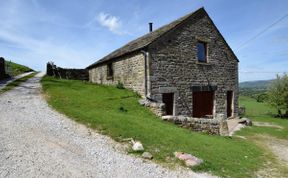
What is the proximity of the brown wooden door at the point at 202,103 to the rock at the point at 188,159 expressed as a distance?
36.5ft

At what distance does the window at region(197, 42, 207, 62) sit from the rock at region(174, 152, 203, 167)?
1224cm

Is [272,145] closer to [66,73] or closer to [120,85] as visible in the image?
[120,85]

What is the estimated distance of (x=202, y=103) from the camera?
18250mm

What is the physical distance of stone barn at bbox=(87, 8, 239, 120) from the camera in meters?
15.4

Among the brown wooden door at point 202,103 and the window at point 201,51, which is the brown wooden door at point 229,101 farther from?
the window at point 201,51

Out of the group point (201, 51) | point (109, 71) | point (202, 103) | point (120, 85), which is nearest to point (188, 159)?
point (202, 103)

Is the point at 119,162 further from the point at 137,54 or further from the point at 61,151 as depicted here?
the point at 137,54

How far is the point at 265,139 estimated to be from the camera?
43.4 ft

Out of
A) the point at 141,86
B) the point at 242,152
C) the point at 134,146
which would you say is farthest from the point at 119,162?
the point at 141,86

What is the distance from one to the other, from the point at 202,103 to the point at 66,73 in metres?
18.8

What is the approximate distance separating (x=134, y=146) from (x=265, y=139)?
958cm

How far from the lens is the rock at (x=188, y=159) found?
6559 millimetres

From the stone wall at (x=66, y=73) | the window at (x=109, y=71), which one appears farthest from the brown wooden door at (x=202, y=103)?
the stone wall at (x=66, y=73)

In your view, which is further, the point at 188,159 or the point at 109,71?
the point at 109,71
